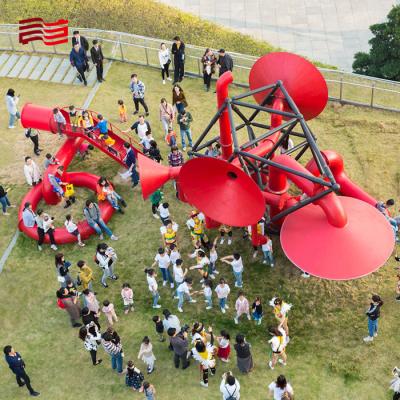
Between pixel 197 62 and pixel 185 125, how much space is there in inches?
188

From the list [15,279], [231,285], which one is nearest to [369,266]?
[231,285]

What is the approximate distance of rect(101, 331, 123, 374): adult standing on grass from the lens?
1622 cm

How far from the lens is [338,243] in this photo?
643 inches

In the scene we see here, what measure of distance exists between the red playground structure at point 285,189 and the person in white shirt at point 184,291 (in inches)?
75.0

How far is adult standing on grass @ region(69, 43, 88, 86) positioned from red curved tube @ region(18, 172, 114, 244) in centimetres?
579

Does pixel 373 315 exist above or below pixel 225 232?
above

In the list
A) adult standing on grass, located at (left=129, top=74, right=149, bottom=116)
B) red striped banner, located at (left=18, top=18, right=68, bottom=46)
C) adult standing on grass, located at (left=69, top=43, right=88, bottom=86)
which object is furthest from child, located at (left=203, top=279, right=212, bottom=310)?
red striped banner, located at (left=18, top=18, right=68, bottom=46)

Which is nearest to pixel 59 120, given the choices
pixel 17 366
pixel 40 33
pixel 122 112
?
pixel 122 112

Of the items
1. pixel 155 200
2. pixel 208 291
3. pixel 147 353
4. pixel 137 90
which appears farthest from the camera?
pixel 137 90

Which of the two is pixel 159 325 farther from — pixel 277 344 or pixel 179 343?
pixel 277 344

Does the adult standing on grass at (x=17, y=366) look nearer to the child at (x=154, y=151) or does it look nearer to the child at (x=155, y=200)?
the child at (x=155, y=200)

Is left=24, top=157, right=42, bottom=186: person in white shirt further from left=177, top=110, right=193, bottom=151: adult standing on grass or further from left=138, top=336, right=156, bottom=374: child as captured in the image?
left=138, top=336, right=156, bottom=374: child

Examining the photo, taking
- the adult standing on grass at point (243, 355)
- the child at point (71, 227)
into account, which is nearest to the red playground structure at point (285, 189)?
the adult standing on grass at point (243, 355)

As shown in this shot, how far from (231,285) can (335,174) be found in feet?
14.3
